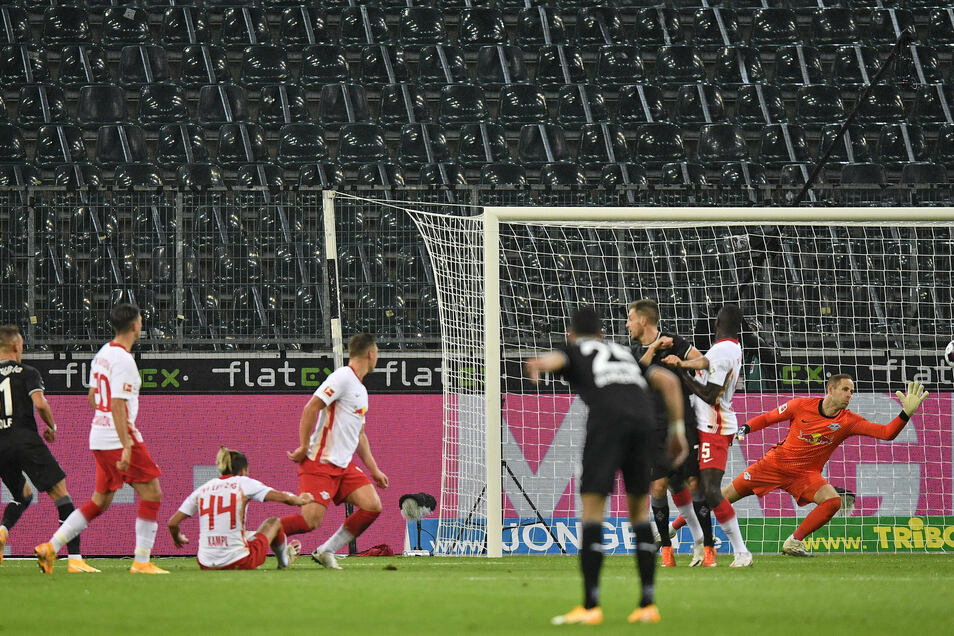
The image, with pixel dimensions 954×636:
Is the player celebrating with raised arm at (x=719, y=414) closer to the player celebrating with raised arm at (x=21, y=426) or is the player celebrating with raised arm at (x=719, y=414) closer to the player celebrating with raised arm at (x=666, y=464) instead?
the player celebrating with raised arm at (x=666, y=464)

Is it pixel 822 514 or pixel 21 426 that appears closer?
pixel 21 426

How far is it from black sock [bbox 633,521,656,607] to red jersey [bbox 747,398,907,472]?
502 centimetres

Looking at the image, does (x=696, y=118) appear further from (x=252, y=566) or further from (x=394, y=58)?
(x=252, y=566)

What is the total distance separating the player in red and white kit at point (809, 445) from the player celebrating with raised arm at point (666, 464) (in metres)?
1.03

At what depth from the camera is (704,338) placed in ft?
41.5

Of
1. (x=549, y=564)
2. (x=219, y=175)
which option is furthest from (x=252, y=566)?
(x=219, y=175)

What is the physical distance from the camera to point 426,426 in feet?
40.4

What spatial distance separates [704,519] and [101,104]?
10.1 meters

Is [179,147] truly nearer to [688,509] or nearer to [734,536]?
[688,509]

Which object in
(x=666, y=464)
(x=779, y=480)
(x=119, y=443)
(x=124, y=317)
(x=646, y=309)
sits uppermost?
(x=646, y=309)

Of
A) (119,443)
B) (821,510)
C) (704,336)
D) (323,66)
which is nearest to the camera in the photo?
(119,443)

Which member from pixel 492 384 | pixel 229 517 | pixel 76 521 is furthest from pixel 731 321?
pixel 76 521

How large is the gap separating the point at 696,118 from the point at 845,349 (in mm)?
4902

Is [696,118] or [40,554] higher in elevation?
[696,118]
